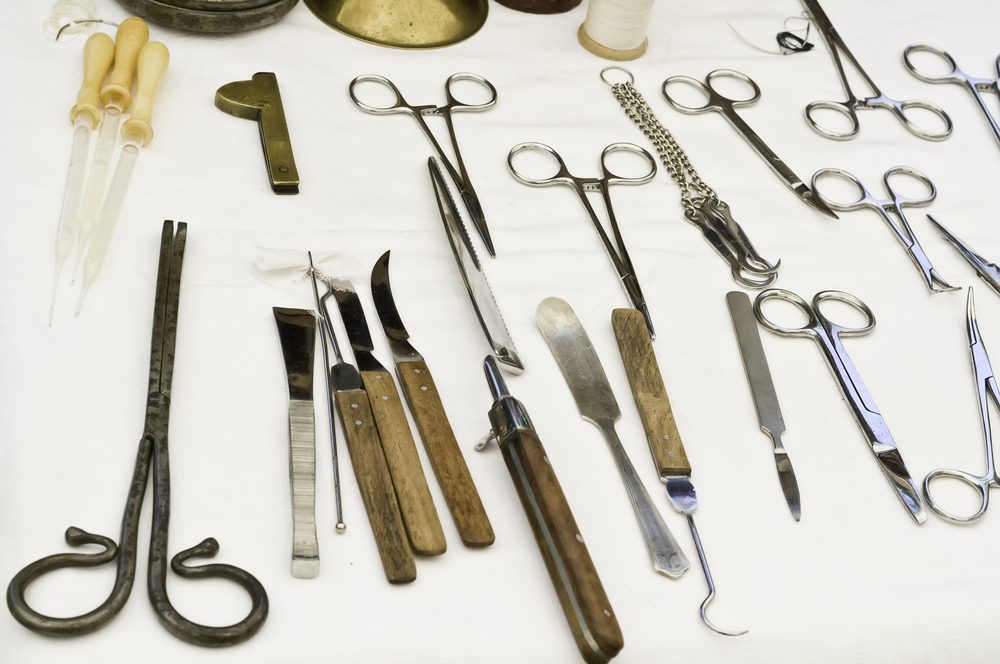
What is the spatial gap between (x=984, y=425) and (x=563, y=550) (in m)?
0.54

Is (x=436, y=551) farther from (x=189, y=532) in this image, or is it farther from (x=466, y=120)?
(x=466, y=120)

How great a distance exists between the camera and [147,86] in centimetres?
98

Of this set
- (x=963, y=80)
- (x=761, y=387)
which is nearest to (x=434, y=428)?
(x=761, y=387)

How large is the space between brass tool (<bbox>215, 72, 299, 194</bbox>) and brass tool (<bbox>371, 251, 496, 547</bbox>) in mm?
200

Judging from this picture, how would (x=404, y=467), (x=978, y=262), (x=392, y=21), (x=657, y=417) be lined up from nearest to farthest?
(x=404, y=467) < (x=657, y=417) < (x=978, y=262) < (x=392, y=21)

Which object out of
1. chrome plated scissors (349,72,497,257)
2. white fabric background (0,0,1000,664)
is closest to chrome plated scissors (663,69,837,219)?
white fabric background (0,0,1000,664)

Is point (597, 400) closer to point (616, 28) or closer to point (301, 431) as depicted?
point (301, 431)

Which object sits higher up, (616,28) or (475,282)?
(616,28)

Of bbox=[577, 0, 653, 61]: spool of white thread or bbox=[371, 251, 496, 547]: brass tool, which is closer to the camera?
bbox=[371, 251, 496, 547]: brass tool

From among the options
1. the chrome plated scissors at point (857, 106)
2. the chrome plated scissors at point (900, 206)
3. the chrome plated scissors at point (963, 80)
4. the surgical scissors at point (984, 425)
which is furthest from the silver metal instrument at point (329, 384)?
the chrome plated scissors at point (963, 80)

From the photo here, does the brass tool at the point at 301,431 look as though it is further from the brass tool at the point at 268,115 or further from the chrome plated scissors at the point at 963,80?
the chrome plated scissors at the point at 963,80

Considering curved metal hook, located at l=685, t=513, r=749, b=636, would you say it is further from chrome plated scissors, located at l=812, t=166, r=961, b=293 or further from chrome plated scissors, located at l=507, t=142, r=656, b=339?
chrome plated scissors, located at l=812, t=166, r=961, b=293

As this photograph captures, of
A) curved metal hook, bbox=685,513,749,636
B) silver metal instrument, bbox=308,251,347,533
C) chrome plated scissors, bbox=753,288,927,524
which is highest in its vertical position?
chrome plated scissors, bbox=753,288,927,524

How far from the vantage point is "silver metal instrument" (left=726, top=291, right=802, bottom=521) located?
79 cm
